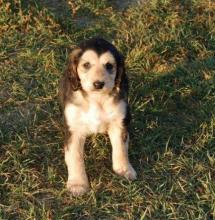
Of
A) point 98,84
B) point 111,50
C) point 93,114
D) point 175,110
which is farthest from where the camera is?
point 175,110

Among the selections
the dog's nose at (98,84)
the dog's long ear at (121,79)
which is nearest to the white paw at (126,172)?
the dog's long ear at (121,79)

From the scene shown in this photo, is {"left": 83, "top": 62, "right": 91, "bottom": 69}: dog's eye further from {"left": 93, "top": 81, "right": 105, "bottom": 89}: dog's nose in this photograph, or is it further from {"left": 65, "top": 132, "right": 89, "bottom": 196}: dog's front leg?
{"left": 65, "top": 132, "right": 89, "bottom": 196}: dog's front leg

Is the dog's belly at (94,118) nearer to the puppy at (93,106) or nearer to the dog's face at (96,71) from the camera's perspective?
the puppy at (93,106)

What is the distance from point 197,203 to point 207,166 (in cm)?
56

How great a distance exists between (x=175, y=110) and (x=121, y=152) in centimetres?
120

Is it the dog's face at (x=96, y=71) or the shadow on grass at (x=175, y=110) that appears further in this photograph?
the shadow on grass at (x=175, y=110)

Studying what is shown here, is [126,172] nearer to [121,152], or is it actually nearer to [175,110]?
[121,152]

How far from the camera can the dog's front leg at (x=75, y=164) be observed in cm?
483

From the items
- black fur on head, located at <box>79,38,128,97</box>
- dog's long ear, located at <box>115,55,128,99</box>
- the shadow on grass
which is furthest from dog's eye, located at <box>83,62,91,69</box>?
the shadow on grass

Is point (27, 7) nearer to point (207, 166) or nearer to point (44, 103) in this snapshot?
point (44, 103)

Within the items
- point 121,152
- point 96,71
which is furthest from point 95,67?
point 121,152

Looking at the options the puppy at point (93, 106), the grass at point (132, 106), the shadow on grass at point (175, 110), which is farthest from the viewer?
the shadow on grass at point (175, 110)

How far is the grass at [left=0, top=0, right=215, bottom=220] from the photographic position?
188 inches

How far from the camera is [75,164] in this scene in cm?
491
